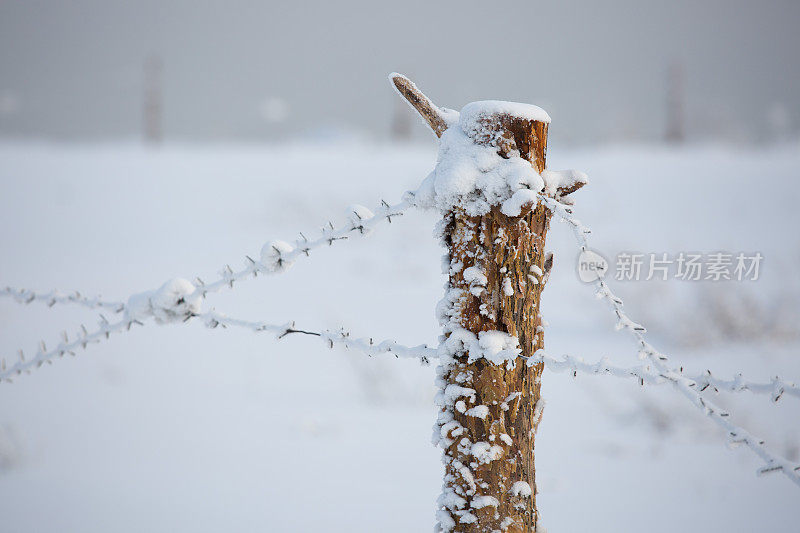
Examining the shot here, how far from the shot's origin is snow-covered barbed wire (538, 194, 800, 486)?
1.09 meters

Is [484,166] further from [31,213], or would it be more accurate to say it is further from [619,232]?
[31,213]

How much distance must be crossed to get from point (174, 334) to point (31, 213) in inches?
357

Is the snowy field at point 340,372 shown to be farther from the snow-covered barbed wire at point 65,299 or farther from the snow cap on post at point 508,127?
the snow cap on post at point 508,127

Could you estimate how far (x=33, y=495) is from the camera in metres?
2.90

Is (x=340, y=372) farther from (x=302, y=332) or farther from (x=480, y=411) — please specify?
(x=480, y=411)

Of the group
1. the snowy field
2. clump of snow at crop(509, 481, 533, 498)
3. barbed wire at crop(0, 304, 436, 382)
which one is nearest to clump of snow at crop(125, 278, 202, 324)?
barbed wire at crop(0, 304, 436, 382)

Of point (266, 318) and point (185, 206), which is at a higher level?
point (185, 206)

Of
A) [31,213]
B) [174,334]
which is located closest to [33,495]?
[174,334]

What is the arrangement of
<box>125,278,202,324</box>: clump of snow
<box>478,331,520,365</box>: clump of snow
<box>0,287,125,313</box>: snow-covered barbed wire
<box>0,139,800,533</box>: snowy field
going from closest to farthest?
<box>478,331,520,365</box>: clump of snow
<box>125,278,202,324</box>: clump of snow
<box>0,287,125,313</box>: snow-covered barbed wire
<box>0,139,800,533</box>: snowy field

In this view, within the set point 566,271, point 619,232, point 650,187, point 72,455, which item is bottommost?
point 72,455

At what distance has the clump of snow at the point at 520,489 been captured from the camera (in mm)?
1326

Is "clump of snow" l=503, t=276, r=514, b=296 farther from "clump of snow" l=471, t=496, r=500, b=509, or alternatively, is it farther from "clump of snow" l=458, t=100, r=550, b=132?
"clump of snow" l=471, t=496, r=500, b=509

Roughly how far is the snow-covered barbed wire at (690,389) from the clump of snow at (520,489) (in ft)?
1.38

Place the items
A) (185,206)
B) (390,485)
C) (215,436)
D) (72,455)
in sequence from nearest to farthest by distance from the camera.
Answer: (390,485)
(72,455)
(215,436)
(185,206)
